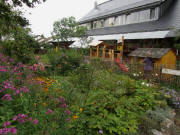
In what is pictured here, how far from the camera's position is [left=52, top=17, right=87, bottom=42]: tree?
652 inches

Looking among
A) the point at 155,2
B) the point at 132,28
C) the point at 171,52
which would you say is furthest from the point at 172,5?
the point at 171,52

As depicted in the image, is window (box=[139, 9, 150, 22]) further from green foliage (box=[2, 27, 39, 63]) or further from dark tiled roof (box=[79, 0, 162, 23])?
green foliage (box=[2, 27, 39, 63])

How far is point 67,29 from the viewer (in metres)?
16.8

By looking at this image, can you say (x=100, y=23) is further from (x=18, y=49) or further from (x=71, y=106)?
(x=71, y=106)

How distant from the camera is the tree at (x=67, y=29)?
652 inches

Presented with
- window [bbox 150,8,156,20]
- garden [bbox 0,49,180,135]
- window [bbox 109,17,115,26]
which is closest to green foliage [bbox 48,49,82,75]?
garden [bbox 0,49,180,135]

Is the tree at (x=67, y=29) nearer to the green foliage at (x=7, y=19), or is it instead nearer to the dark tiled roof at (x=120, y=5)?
the dark tiled roof at (x=120, y=5)

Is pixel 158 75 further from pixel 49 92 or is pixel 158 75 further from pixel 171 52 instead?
pixel 49 92

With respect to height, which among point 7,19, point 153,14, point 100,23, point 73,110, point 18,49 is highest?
point 100,23

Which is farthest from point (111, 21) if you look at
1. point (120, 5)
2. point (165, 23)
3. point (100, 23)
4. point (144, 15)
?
point (165, 23)

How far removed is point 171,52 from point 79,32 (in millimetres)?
11137

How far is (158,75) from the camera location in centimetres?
639

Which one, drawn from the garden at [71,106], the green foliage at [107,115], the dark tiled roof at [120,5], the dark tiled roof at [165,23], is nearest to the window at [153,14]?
the dark tiled roof at [165,23]

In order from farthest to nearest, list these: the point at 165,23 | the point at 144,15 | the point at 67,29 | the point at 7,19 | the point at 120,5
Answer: the point at 120,5 < the point at 67,29 < the point at 144,15 < the point at 165,23 < the point at 7,19
